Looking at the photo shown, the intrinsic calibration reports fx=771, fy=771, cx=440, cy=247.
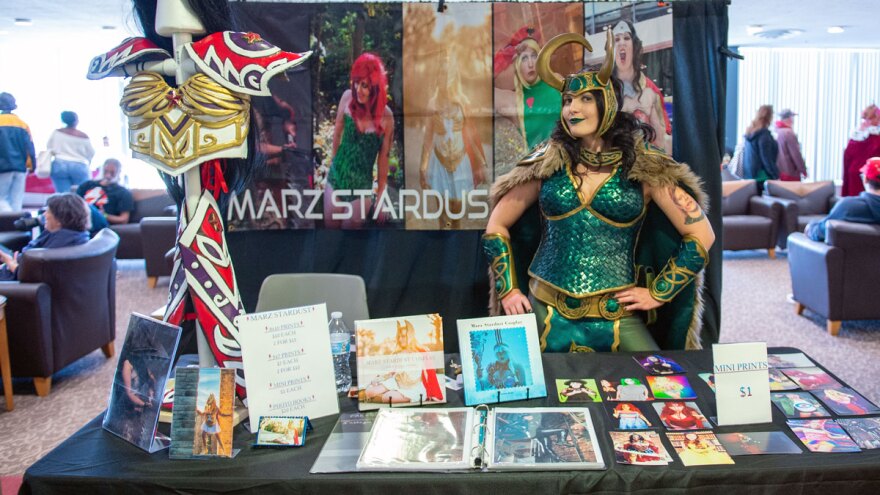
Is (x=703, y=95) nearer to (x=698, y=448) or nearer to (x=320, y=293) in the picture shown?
(x=320, y=293)

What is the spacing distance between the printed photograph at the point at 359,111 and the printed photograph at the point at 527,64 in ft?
1.35

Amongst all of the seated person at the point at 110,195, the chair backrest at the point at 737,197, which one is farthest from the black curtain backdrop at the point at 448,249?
the chair backrest at the point at 737,197

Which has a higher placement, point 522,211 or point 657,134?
point 657,134

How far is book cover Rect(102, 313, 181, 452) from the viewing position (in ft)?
5.05

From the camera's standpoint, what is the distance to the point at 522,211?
249cm

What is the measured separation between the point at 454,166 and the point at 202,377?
1.89 m

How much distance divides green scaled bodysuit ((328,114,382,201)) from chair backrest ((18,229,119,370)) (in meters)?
1.44

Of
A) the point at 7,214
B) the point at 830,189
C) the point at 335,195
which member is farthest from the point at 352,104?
the point at 830,189

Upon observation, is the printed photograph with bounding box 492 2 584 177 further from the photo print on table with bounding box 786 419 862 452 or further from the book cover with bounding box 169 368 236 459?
the book cover with bounding box 169 368 236 459

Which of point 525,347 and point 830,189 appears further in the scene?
point 830,189

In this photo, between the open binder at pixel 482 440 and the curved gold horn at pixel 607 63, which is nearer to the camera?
the open binder at pixel 482 440

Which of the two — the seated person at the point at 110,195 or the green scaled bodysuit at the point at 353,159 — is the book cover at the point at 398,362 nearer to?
the green scaled bodysuit at the point at 353,159

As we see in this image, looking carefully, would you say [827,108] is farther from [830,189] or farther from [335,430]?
[335,430]

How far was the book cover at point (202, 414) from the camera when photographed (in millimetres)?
1491
